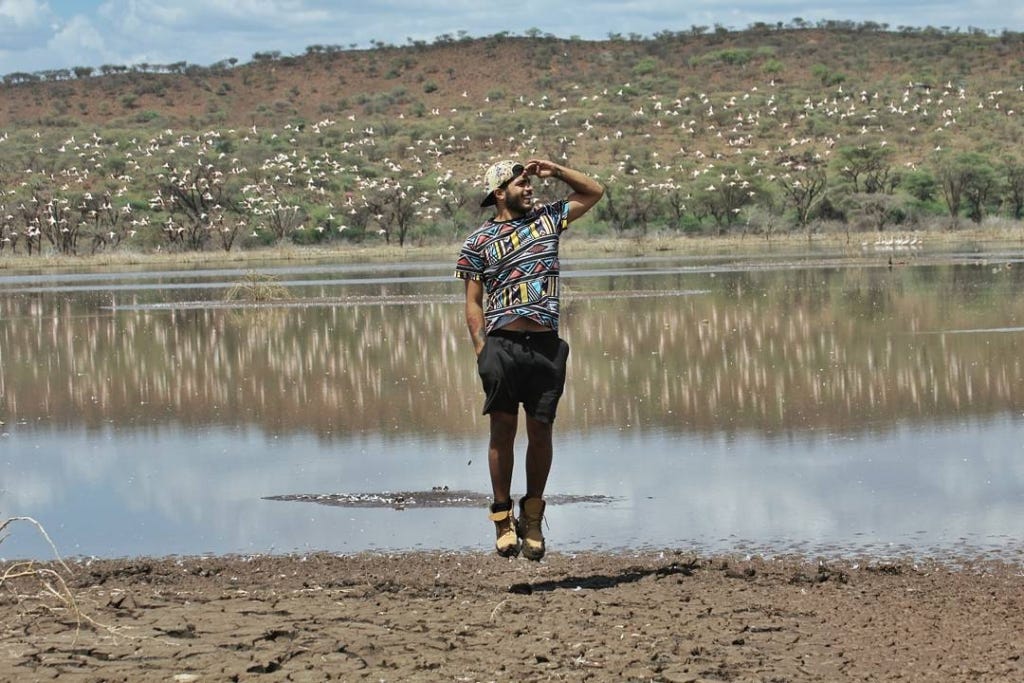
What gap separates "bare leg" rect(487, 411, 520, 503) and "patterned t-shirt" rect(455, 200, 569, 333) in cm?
38

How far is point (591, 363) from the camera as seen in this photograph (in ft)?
53.3

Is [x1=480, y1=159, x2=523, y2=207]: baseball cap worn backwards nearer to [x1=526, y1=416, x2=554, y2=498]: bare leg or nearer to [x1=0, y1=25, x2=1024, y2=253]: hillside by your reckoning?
[x1=526, y1=416, x2=554, y2=498]: bare leg

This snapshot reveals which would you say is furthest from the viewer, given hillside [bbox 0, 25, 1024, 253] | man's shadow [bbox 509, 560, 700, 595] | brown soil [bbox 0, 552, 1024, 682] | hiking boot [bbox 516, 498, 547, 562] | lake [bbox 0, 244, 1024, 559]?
hillside [bbox 0, 25, 1024, 253]

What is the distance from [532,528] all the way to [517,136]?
7306cm

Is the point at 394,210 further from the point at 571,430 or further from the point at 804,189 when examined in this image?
the point at 571,430

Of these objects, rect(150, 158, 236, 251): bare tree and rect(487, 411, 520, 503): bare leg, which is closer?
rect(487, 411, 520, 503): bare leg

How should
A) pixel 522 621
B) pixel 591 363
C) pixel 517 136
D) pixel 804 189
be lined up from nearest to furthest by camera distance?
pixel 522 621 < pixel 591 363 < pixel 804 189 < pixel 517 136

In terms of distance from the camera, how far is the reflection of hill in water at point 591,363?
41.2ft

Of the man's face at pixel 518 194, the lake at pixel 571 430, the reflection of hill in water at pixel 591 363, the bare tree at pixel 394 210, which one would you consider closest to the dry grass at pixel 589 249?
the bare tree at pixel 394 210

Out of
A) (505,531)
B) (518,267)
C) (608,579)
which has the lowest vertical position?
(608,579)

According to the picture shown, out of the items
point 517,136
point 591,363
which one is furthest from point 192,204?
point 591,363

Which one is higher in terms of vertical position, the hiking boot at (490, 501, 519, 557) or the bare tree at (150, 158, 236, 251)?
the bare tree at (150, 158, 236, 251)

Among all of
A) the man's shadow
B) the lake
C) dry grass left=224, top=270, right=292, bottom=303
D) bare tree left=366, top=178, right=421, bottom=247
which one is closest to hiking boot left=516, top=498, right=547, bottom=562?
the man's shadow

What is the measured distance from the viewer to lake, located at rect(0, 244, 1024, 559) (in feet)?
26.5
